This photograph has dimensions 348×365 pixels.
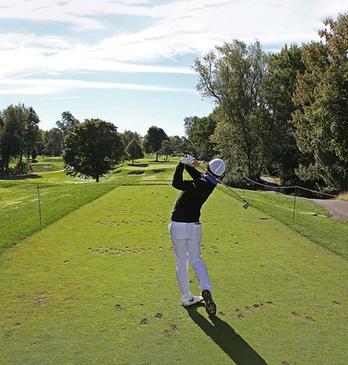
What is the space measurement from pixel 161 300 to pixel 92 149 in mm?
50775

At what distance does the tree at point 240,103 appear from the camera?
46.1 metres

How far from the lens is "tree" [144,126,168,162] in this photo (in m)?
116

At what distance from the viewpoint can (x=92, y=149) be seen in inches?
2215

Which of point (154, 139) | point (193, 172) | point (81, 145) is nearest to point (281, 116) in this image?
point (81, 145)

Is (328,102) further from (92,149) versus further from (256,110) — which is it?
(92,149)

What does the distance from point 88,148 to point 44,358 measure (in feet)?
172

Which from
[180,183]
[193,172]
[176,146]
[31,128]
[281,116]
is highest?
[31,128]

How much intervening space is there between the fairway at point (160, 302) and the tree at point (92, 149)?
145 ft

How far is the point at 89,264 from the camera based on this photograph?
889 centimetres

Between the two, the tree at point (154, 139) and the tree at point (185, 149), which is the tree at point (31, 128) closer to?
the tree at point (154, 139)

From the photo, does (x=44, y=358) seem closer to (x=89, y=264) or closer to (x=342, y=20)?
(x=89, y=264)

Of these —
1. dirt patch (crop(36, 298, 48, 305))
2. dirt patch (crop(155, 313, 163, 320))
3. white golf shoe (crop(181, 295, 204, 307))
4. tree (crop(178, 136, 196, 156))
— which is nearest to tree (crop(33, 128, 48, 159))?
tree (crop(178, 136, 196, 156))

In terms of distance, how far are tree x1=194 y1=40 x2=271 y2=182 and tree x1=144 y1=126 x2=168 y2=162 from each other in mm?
67251

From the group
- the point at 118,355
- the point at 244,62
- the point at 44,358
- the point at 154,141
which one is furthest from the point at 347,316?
the point at 154,141
